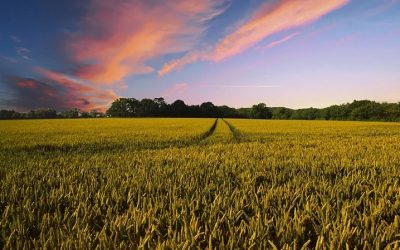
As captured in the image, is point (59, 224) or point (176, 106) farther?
point (176, 106)

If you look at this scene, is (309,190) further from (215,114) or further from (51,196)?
(215,114)

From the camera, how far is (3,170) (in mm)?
6348

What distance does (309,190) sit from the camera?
419 centimetres

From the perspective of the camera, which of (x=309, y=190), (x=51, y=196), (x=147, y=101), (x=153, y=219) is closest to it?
(x=153, y=219)

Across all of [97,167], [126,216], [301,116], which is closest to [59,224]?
[126,216]

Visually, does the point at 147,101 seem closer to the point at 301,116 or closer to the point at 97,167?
the point at 301,116

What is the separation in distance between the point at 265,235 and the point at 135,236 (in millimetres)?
1116

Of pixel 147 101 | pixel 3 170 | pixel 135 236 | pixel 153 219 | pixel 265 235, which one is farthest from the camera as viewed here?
pixel 147 101

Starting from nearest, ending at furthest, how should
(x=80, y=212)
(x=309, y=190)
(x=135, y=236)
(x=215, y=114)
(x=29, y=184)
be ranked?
(x=135, y=236) < (x=80, y=212) < (x=309, y=190) < (x=29, y=184) < (x=215, y=114)

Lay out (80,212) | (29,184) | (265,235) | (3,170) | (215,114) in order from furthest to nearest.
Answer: (215,114) → (3,170) → (29,184) → (80,212) → (265,235)

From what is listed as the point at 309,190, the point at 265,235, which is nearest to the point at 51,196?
the point at 265,235

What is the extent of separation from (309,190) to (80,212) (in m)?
3.04

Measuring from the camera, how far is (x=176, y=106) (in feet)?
408

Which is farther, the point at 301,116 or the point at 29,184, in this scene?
the point at 301,116
